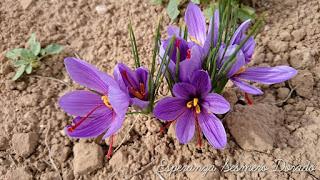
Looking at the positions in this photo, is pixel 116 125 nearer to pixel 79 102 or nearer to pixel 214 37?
pixel 79 102

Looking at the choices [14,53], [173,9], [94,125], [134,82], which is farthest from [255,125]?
[14,53]

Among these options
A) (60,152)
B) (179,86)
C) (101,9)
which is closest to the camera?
(179,86)

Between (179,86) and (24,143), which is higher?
(179,86)

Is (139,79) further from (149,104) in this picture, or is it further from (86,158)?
(86,158)

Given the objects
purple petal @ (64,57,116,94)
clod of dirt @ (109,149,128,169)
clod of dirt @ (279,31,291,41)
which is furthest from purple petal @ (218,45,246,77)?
clod of dirt @ (279,31,291,41)

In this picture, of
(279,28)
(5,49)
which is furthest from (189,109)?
(5,49)

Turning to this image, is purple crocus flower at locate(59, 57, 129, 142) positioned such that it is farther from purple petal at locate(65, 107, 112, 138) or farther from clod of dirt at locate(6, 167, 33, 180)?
clod of dirt at locate(6, 167, 33, 180)

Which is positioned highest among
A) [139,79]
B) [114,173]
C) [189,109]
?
[139,79]
